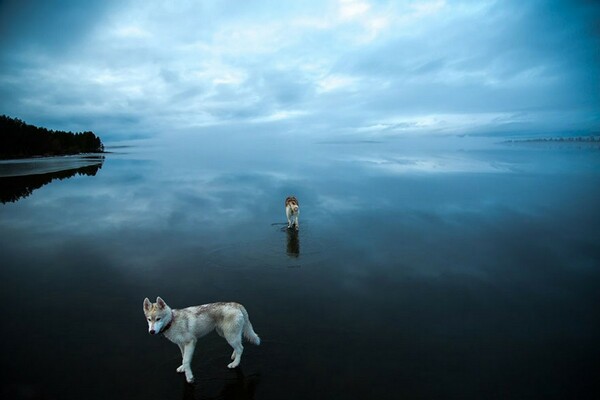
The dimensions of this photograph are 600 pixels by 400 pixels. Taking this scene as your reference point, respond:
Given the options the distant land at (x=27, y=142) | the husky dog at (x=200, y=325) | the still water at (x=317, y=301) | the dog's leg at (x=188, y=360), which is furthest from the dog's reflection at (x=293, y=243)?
the distant land at (x=27, y=142)

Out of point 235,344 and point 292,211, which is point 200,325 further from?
point 292,211

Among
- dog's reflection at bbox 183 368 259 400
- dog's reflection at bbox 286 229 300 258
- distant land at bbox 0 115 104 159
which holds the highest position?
distant land at bbox 0 115 104 159

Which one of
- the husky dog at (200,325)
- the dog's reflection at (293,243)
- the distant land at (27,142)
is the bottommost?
the dog's reflection at (293,243)

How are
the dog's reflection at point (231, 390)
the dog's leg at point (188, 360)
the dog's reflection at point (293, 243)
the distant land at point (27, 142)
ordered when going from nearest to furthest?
the dog's reflection at point (231, 390) → the dog's leg at point (188, 360) → the dog's reflection at point (293, 243) → the distant land at point (27, 142)

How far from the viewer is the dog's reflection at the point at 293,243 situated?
14.7 m

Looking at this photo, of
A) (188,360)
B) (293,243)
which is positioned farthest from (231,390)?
(293,243)

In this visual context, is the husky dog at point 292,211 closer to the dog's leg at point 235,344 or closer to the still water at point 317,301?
the still water at point 317,301

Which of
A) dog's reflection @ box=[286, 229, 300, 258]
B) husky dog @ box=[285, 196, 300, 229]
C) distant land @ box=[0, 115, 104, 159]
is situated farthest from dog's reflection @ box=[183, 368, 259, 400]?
distant land @ box=[0, 115, 104, 159]

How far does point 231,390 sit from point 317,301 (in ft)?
13.6

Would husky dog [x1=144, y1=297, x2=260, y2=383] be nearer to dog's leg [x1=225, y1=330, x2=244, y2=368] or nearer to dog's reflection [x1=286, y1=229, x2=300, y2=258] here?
dog's leg [x1=225, y1=330, x2=244, y2=368]

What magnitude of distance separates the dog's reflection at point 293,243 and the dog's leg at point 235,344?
711 centimetres

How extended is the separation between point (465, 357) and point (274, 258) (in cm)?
795

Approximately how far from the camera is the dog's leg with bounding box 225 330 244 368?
704 cm

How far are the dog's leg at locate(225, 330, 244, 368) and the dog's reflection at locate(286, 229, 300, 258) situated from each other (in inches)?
280
